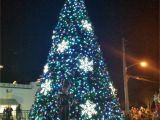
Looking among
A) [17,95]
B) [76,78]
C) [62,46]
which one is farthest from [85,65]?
[17,95]

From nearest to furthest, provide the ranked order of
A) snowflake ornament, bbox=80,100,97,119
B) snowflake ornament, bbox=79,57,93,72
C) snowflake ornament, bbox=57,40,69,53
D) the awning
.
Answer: snowflake ornament, bbox=80,100,97,119
snowflake ornament, bbox=79,57,93,72
snowflake ornament, bbox=57,40,69,53
the awning

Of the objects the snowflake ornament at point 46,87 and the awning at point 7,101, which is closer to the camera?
the snowflake ornament at point 46,87

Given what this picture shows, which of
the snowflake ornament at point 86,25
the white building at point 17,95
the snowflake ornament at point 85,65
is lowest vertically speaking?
the snowflake ornament at point 85,65

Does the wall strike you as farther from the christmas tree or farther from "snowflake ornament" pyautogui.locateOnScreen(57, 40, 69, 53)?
"snowflake ornament" pyautogui.locateOnScreen(57, 40, 69, 53)

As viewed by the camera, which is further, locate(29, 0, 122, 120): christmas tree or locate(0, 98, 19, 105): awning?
locate(0, 98, 19, 105): awning

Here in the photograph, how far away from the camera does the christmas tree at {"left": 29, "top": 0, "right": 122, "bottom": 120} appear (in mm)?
16156

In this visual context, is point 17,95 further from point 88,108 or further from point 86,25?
point 88,108

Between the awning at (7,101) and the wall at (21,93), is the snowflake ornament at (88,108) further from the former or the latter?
the wall at (21,93)

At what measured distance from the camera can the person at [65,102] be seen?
16125 mm

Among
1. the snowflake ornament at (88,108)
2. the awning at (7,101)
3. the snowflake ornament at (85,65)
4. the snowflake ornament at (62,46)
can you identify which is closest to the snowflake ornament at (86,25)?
the snowflake ornament at (62,46)

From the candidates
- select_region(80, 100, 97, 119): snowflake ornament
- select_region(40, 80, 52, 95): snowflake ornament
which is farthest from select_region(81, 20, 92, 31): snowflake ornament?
select_region(80, 100, 97, 119): snowflake ornament

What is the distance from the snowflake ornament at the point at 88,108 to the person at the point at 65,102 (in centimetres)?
56

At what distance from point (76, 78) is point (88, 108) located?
1214 mm

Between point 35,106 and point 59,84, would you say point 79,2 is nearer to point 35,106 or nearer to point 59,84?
point 59,84
